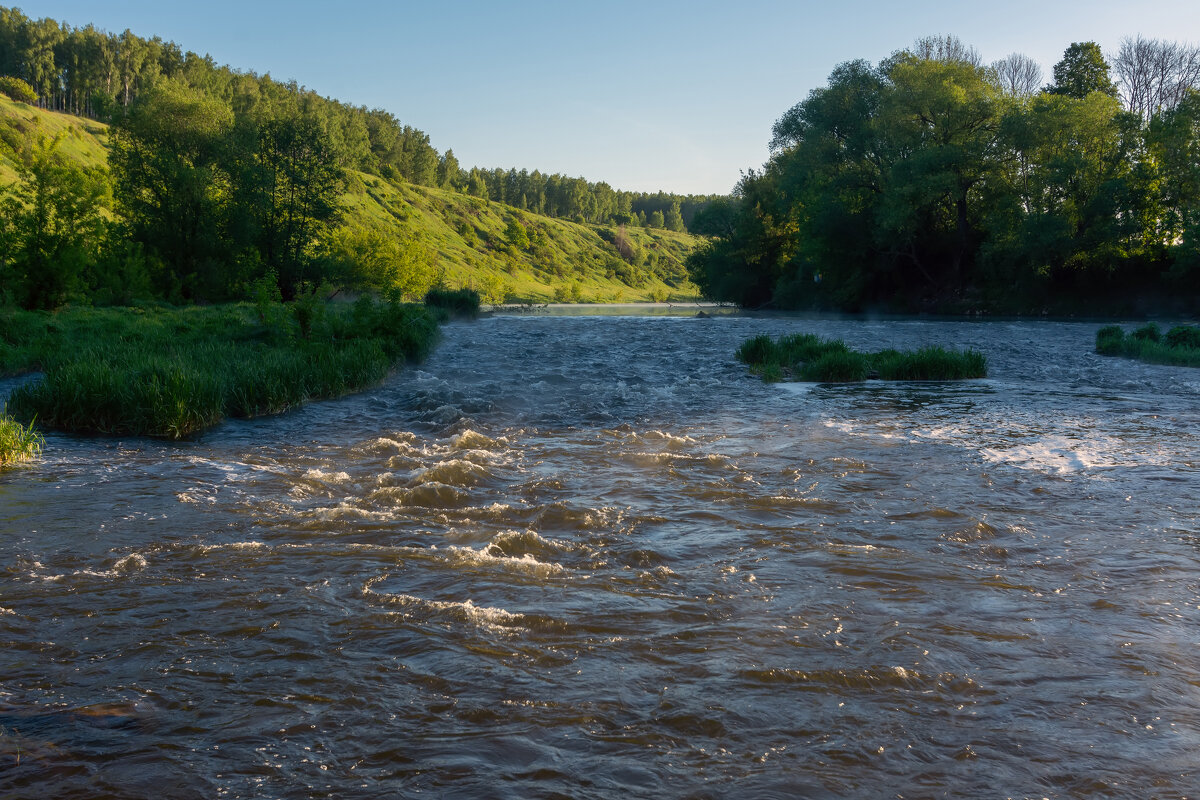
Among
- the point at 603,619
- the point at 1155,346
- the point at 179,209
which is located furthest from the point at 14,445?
the point at 179,209

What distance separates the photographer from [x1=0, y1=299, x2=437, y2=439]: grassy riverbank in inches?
565

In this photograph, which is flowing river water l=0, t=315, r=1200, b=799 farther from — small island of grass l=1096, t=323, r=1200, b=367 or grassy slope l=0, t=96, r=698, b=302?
Result: grassy slope l=0, t=96, r=698, b=302

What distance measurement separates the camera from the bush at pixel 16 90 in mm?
118312

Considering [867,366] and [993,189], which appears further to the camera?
[993,189]

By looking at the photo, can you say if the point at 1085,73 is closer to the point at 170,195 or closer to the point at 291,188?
the point at 291,188

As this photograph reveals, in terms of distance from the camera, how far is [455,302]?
57.3 metres

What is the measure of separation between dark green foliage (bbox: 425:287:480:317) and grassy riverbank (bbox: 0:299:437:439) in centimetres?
2336

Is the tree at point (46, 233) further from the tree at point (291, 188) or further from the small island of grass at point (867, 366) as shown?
the small island of grass at point (867, 366)

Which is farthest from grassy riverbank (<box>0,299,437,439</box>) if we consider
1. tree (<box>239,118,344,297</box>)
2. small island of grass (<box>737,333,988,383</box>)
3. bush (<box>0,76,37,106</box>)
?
bush (<box>0,76,37,106</box>)

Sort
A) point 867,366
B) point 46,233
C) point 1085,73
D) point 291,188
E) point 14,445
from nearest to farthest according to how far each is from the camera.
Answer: point 14,445 → point 867,366 → point 46,233 → point 291,188 → point 1085,73

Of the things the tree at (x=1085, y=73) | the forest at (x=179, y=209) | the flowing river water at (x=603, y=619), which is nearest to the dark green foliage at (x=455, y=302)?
the forest at (x=179, y=209)

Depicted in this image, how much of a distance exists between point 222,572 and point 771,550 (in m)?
5.27

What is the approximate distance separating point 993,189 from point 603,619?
5345 cm

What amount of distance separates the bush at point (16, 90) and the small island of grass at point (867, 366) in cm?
13839
